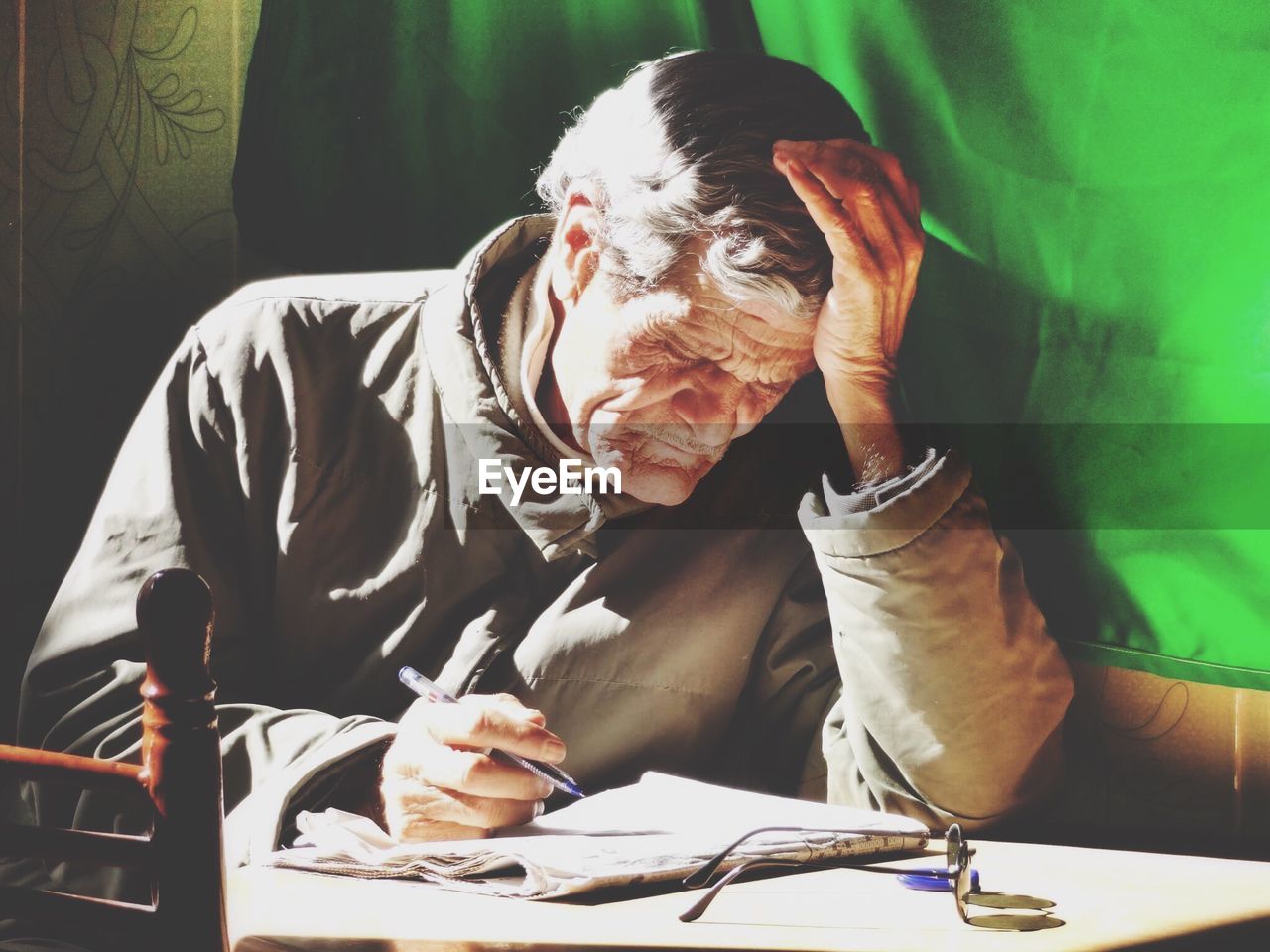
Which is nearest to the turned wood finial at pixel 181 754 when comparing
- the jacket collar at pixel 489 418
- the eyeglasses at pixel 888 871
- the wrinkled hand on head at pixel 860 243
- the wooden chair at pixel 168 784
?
the wooden chair at pixel 168 784

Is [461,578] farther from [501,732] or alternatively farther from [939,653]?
[939,653]

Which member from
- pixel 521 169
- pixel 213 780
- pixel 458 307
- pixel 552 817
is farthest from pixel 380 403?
pixel 213 780

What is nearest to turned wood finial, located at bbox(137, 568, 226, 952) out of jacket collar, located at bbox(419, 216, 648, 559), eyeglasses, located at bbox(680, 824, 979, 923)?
eyeglasses, located at bbox(680, 824, 979, 923)

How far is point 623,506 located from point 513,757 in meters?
0.43

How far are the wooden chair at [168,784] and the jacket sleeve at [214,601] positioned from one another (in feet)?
1.35

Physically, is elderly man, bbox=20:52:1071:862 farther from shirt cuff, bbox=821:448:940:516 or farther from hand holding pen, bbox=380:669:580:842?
hand holding pen, bbox=380:669:580:842

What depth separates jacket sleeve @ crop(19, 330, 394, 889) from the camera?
53.6 inches

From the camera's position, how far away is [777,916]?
954mm

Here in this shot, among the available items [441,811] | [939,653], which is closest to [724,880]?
[441,811]

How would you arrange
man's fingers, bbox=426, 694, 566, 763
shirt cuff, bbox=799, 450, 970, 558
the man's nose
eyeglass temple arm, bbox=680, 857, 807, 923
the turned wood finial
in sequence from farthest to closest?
the man's nose
shirt cuff, bbox=799, 450, 970, 558
man's fingers, bbox=426, 694, 566, 763
eyeglass temple arm, bbox=680, 857, 807, 923
the turned wood finial

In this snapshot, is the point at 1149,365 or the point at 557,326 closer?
the point at 1149,365

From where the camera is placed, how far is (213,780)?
82 centimetres

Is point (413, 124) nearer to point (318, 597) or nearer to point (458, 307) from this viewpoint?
point (458, 307)

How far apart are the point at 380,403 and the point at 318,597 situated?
249 mm
